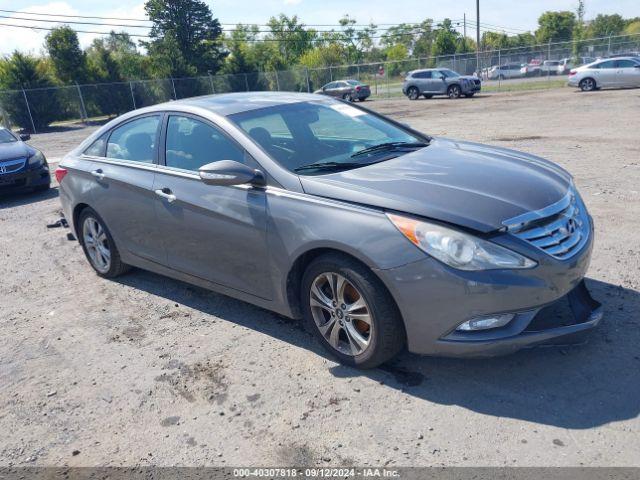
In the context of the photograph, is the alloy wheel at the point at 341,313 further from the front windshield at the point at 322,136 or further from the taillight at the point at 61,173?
the taillight at the point at 61,173

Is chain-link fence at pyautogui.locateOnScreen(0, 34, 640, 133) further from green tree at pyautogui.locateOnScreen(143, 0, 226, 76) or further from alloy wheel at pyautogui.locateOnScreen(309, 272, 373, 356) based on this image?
alloy wheel at pyautogui.locateOnScreen(309, 272, 373, 356)

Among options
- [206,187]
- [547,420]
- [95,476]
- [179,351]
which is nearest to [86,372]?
[179,351]

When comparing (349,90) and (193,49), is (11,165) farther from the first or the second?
(193,49)

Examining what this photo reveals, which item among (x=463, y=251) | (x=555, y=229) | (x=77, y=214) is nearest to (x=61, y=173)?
(x=77, y=214)

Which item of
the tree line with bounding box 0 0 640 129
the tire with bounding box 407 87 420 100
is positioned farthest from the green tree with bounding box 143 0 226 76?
the tire with bounding box 407 87 420 100

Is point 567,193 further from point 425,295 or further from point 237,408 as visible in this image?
point 237,408

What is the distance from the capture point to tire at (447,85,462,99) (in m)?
31.3

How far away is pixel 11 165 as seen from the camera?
400 inches

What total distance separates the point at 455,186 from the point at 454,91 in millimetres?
29890

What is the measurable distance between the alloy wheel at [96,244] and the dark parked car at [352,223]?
30cm

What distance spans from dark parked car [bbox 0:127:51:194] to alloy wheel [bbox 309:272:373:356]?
854 cm

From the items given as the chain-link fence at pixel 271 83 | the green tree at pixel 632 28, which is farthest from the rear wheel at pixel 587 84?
the green tree at pixel 632 28

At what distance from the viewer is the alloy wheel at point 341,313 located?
3432 millimetres

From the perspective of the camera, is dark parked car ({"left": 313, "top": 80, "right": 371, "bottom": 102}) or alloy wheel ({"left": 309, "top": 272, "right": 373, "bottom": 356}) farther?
dark parked car ({"left": 313, "top": 80, "right": 371, "bottom": 102})
